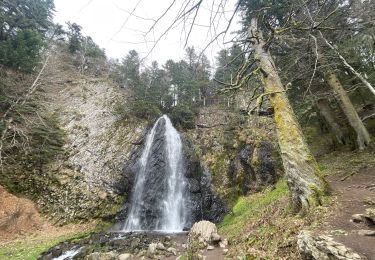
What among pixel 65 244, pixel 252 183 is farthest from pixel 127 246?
pixel 252 183

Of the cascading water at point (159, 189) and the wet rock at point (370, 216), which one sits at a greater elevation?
the cascading water at point (159, 189)

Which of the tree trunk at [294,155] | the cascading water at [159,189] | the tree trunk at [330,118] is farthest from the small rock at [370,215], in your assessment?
the cascading water at [159,189]

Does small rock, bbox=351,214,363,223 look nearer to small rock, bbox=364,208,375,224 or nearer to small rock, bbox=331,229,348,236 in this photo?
small rock, bbox=364,208,375,224

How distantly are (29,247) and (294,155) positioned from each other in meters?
11.0

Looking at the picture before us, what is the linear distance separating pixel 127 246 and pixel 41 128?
10472 millimetres

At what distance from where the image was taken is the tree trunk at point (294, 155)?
4.91 m

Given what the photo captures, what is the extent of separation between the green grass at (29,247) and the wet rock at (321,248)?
31.3 feet

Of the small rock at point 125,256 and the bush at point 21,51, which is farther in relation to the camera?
the bush at point 21,51

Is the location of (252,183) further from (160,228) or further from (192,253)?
(192,253)

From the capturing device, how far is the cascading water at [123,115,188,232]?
15516 millimetres

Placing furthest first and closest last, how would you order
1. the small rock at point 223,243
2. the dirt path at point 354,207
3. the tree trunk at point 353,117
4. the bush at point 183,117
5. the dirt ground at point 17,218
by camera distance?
Result: the bush at point 183,117, the dirt ground at point 17,218, the tree trunk at point 353,117, the small rock at point 223,243, the dirt path at point 354,207

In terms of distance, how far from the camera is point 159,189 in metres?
17.0

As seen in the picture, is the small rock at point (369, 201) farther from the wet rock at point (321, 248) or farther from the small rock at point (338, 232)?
the wet rock at point (321, 248)

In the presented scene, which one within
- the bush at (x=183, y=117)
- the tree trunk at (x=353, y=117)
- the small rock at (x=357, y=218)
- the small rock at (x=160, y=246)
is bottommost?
the small rock at (x=160, y=246)
